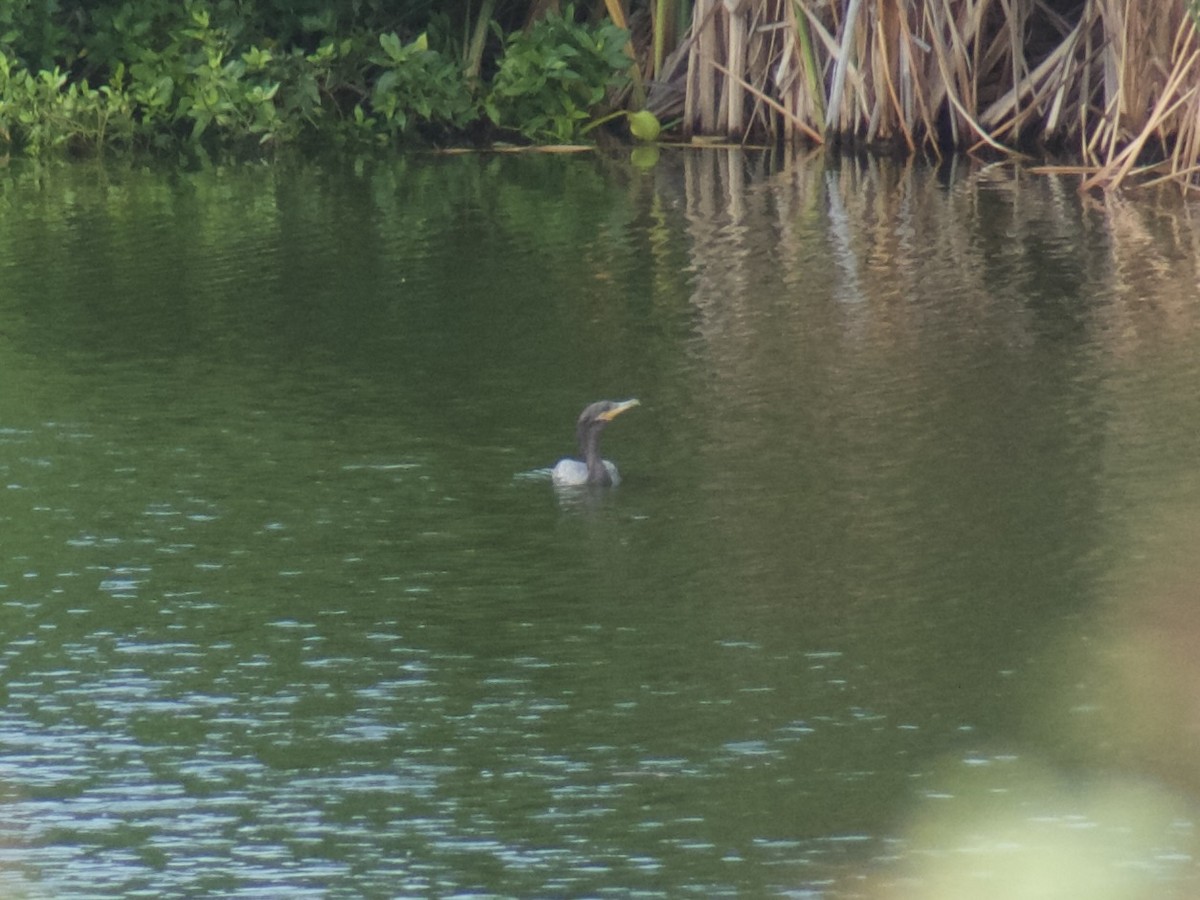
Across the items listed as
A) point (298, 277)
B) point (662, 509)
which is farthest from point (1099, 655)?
point (298, 277)

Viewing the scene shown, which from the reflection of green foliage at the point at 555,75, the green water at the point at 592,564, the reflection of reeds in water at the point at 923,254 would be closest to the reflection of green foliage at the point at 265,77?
the reflection of green foliage at the point at 555,75

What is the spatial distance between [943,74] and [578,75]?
3.08m

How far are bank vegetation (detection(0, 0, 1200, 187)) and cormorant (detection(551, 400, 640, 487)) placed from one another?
28.3ft

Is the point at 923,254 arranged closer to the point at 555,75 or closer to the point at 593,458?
the point at 593,458

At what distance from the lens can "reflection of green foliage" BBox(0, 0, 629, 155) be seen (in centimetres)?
1916

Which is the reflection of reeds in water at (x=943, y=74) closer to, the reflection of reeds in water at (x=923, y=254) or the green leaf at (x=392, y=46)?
the reflection of reeds in water at (x=923, y=254)

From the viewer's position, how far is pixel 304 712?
687 cm

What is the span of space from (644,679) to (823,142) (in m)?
12.1

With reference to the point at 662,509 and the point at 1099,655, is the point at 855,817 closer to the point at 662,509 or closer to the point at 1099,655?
the point at 1099,655

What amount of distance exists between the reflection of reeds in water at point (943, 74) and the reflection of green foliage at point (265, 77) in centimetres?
105

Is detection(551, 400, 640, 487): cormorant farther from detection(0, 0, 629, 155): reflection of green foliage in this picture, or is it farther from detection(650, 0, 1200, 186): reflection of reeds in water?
detection(0, 0, 629, 155): reflection of green foliage

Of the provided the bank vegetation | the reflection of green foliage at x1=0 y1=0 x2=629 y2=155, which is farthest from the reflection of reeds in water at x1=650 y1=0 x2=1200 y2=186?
the reflection of green foliage at x1=0 y1=0 x2=629 y2=155

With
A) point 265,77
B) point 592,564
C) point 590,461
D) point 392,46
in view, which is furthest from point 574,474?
point 265,77

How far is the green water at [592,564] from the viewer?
6.03 meters
